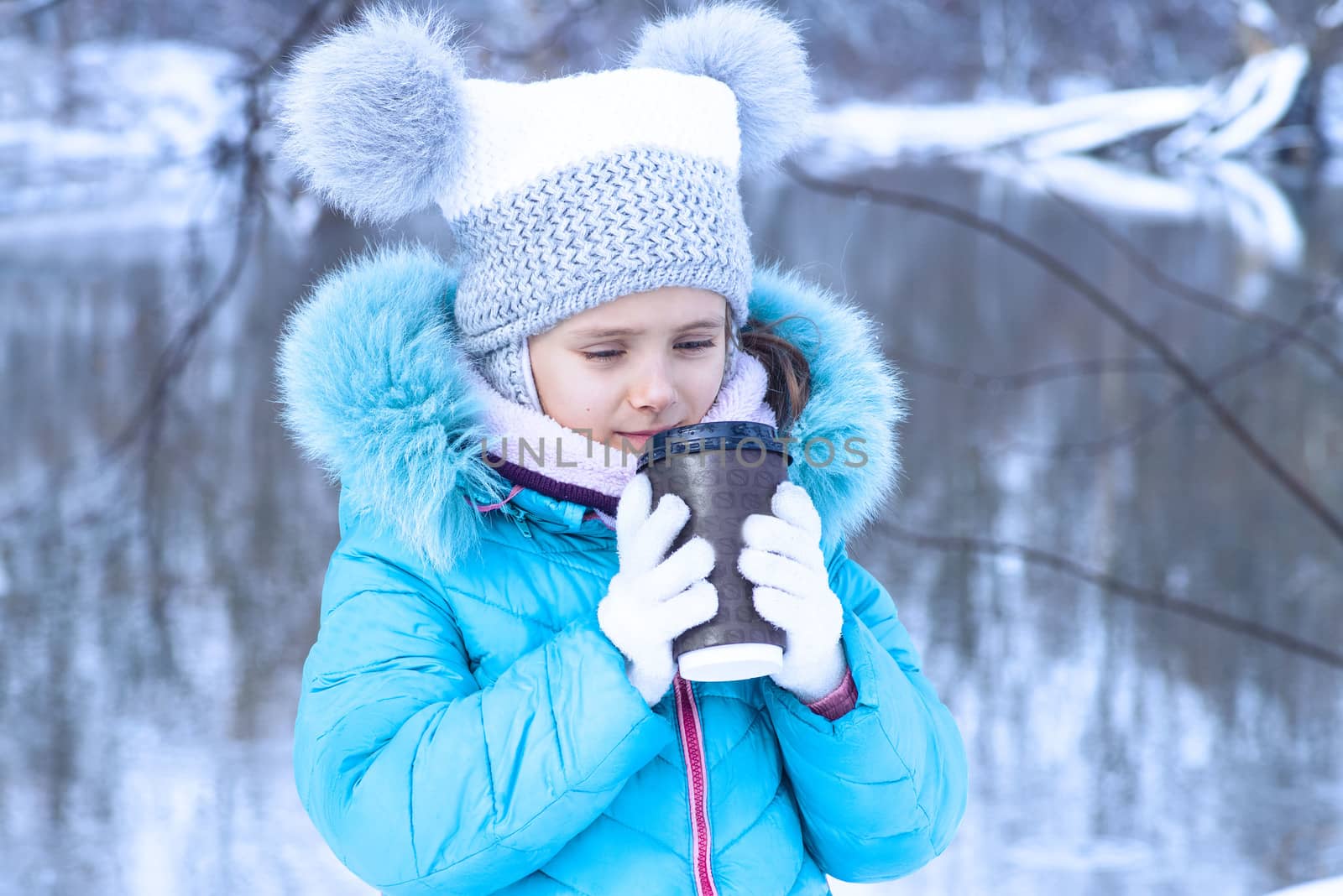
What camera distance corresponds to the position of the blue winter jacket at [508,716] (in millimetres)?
972

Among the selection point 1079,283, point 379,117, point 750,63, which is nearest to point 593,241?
point 379,117

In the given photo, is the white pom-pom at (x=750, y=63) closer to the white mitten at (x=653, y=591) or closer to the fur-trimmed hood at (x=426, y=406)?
the fur-trimmed hood at (x=426, y=406)

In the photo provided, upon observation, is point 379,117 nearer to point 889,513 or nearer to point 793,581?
point 793,581

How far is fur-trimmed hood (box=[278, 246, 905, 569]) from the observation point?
109 centimetres

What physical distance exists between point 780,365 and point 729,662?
432mm

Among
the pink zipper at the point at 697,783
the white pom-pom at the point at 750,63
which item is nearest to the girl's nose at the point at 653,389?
the pink zipper at the point at 697,783

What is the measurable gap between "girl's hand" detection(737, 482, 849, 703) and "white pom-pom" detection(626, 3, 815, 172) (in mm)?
489

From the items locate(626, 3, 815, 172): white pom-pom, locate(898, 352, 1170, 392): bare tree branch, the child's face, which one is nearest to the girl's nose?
the child's face

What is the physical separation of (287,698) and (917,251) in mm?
7785

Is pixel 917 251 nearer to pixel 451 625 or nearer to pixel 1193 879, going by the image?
pixel 1193 879

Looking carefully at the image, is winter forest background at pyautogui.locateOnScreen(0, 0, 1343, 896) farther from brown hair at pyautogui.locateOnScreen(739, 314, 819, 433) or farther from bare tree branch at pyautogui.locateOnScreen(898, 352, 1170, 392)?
brown hair at pyautogui.locateOnScreen(739, 314, 819, 433)

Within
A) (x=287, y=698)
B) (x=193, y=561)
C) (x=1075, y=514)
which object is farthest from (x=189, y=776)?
(x=1075, y=514)

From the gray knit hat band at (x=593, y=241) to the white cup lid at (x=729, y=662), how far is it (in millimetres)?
330

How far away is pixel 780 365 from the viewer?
4.27 feet
